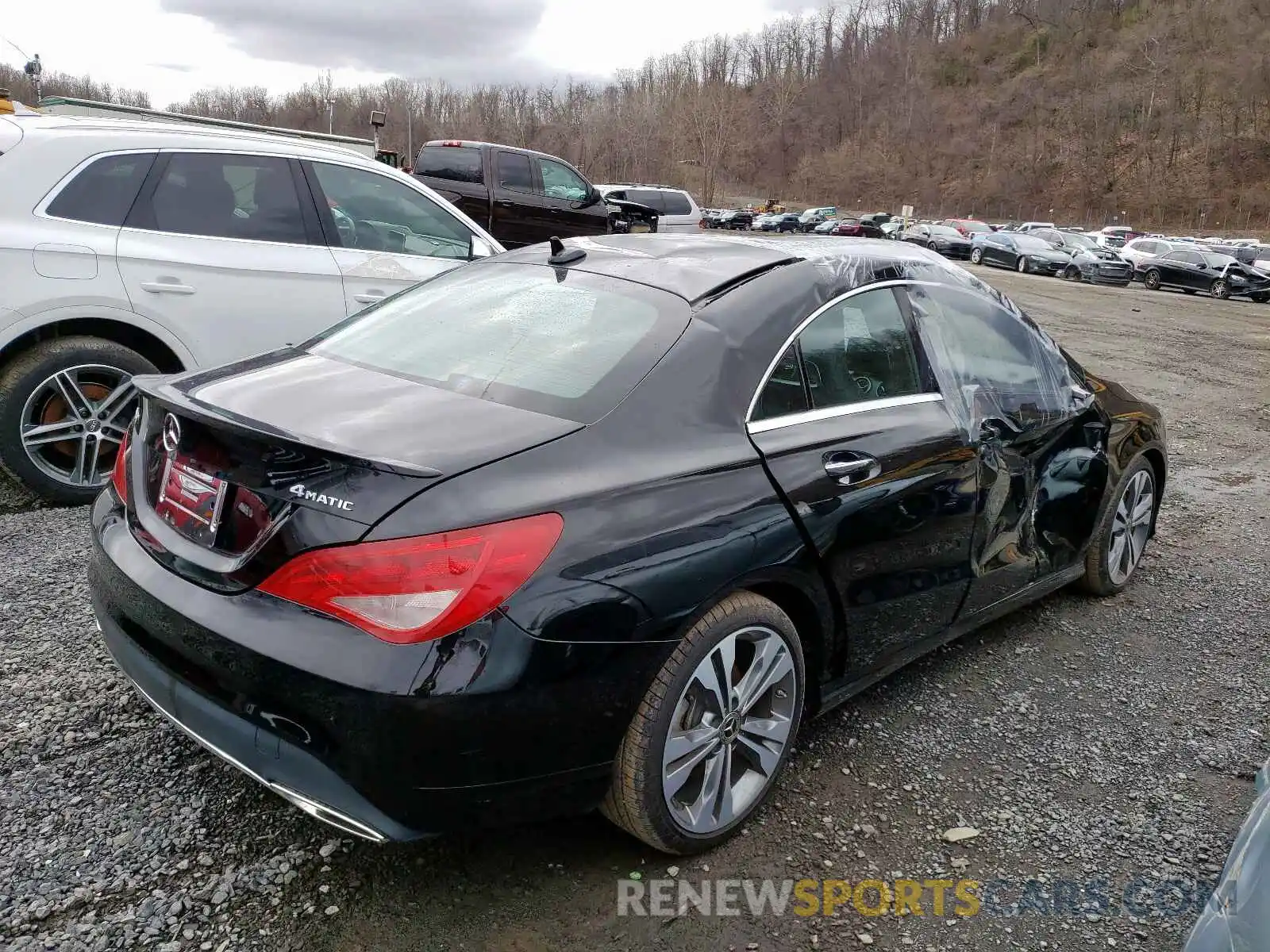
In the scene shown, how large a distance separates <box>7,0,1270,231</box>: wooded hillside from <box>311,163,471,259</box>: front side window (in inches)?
2374

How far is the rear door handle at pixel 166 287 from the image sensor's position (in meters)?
4.75

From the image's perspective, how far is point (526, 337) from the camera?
2.79 meters

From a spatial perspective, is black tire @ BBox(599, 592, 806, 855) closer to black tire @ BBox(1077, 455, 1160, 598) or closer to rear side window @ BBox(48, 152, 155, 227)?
black tire @ BBox(1077, 455, 1160, 598)

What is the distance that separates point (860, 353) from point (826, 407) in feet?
1.02

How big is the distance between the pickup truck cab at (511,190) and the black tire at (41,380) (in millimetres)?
8519

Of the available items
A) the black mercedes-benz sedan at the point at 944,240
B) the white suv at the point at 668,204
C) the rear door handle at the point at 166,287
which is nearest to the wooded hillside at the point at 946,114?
the black mercedes-benz sedan at the point at 944,240

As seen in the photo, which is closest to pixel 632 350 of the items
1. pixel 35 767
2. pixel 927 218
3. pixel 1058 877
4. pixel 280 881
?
pixel 280 881

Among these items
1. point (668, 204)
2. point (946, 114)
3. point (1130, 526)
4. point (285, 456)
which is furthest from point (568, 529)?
point (946, 114)

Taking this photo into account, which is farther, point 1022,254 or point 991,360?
point 1022,254

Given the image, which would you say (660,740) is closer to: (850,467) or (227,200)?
(850,467)

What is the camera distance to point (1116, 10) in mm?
103750

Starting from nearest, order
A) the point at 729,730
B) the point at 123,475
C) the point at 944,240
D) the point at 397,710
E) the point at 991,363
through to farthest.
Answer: the point at 397,710
the point at 729,730
the point at 123,475
the point at 991,363
the point at 944,240

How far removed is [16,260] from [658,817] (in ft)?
12.9

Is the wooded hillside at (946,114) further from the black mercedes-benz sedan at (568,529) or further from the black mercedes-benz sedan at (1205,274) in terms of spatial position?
the black mercedes-benz sedan at (568,529)
